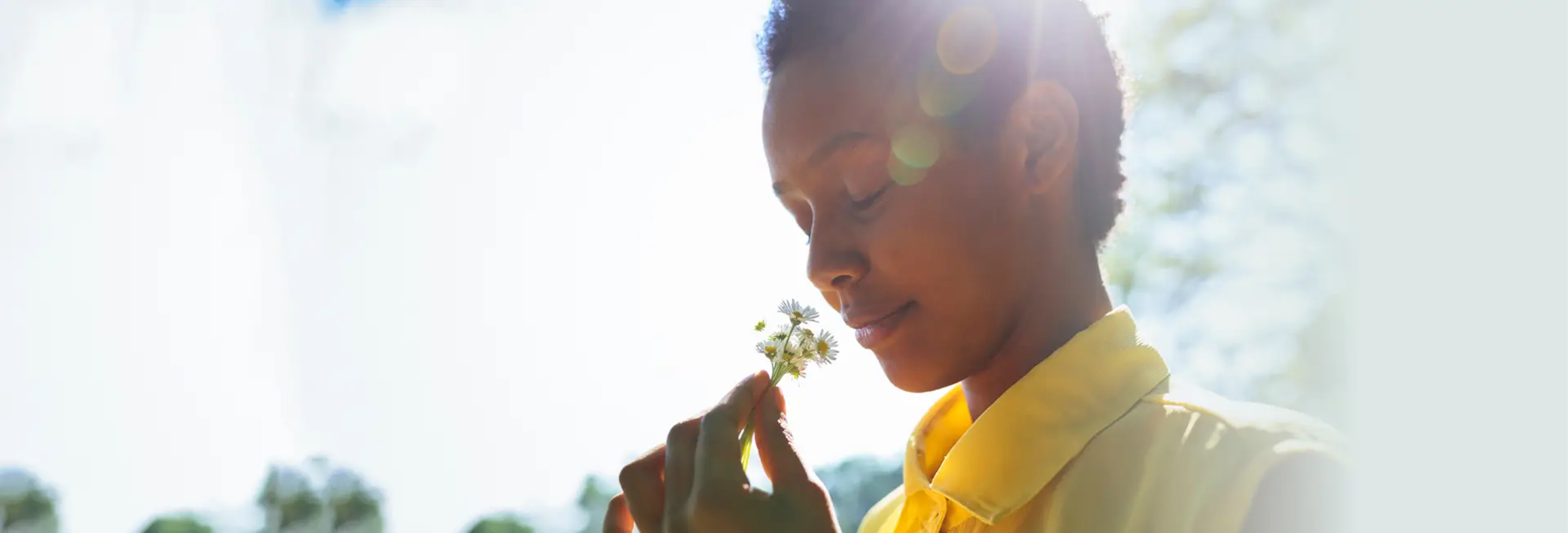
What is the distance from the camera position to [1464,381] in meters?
1.00

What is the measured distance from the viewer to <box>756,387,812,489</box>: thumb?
63 cm

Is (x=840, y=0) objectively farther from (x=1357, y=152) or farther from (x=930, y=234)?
(x=1357, y=152)

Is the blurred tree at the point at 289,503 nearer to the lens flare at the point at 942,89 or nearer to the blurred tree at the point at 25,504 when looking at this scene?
the blurred tree at the point at 25,504

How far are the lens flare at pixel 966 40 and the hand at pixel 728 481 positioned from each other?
10.0 inches

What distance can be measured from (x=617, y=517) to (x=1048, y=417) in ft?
1.05

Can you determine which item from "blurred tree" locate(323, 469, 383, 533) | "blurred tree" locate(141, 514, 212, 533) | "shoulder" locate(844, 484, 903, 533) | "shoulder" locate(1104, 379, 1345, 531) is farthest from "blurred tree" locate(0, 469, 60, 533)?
"shoulder" locate(1104, 379, 1345, 531)

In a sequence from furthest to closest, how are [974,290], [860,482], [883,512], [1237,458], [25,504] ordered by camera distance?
[25,504] < [860,482] < [883,512] < [974,290] < [1237,458]

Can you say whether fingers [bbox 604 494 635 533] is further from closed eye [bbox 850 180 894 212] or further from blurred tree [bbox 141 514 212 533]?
blurred tree [bbox 141 514 212 533]

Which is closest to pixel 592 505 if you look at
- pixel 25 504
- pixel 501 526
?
pixel 501 526

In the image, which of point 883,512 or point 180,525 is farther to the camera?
point 180,525

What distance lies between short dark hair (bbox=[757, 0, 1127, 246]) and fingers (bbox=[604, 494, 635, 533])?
34cm

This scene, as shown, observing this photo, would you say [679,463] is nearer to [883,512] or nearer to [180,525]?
[883,512]

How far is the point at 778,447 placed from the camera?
0.65 meters

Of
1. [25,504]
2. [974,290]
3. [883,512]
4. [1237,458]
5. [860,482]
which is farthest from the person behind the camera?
[25,504]
